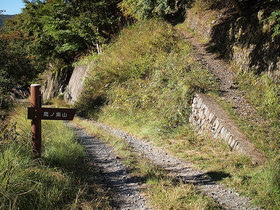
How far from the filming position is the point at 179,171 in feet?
15.2

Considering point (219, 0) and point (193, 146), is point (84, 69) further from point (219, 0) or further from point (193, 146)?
point (193, 146)

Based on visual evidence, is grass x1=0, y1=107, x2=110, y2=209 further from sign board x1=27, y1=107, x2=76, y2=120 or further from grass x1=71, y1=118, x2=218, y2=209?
grass x1=71, y1=118, x2=218, y2=209

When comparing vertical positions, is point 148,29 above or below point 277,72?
above

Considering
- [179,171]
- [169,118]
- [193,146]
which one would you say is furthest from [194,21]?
[179,171]

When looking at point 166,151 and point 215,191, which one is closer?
point 215,191

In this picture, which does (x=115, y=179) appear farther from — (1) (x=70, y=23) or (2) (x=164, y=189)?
(1) (x=70, y=23)

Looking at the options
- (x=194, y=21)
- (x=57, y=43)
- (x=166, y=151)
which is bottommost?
(x=166, y=151)

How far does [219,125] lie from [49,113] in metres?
3.80

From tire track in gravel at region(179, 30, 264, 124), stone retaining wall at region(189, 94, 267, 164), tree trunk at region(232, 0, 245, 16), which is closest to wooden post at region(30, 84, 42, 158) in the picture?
stone retaining wall at region(189, 94, 267, 164)

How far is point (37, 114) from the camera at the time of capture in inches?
145

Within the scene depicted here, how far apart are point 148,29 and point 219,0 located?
11.7 ft

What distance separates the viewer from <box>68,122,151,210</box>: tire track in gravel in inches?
137

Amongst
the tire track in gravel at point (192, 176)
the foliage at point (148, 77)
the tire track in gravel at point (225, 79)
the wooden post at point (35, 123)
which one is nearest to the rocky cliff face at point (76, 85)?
the foliage at point (148, 77)

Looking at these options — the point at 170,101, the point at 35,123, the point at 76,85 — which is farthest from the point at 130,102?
the point at 76,85
